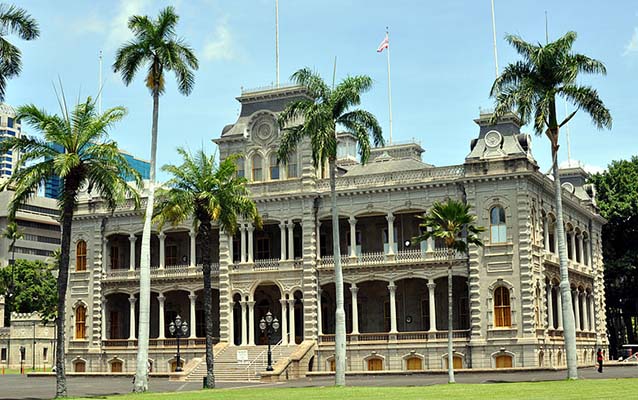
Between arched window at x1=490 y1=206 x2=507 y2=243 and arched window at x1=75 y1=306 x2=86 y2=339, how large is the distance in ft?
102

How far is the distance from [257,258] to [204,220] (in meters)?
19.6

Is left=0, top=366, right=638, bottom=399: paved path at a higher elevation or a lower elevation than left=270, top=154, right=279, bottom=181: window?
lower

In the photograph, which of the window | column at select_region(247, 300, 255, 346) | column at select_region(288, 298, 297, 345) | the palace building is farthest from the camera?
the window

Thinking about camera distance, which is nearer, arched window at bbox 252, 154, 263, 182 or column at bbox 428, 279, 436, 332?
column at bbox 428, 279, 436, 332

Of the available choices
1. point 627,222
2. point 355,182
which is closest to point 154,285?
point 355,182

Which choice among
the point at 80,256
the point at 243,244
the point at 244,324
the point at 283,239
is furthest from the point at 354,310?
the point at 80,256

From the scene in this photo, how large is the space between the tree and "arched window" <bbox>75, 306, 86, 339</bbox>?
135ft

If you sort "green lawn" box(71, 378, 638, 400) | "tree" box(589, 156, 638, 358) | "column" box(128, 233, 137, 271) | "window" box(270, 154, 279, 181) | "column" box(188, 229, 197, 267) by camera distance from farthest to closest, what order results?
"tree" box(589, 156, 638, 358) < "column" box(128, 233, 137, 271) < "column" box(188, 229, 197, 267) < "window" box(270, 154, 279, 181) < "green lawn" box(71, 378, 638, 400)

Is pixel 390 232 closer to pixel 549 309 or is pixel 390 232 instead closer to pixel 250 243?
pixel 250 243

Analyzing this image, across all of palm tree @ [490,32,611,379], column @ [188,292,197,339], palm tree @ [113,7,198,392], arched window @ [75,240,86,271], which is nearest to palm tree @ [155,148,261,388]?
palm tree @ [113,7,198,392]

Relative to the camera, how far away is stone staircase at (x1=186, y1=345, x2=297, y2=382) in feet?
186

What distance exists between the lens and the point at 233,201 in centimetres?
4641

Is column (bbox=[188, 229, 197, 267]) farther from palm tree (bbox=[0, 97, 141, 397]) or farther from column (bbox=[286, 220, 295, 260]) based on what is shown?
palm tree (bbox=[0, 97, 141, 397])

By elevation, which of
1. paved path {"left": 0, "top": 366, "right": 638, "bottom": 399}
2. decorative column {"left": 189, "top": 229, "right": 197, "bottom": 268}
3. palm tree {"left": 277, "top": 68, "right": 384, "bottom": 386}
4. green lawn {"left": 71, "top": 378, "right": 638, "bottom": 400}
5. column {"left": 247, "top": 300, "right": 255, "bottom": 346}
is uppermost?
palm tree {"left": 277, "top": 68, "right": 384, "bottom": 386}
